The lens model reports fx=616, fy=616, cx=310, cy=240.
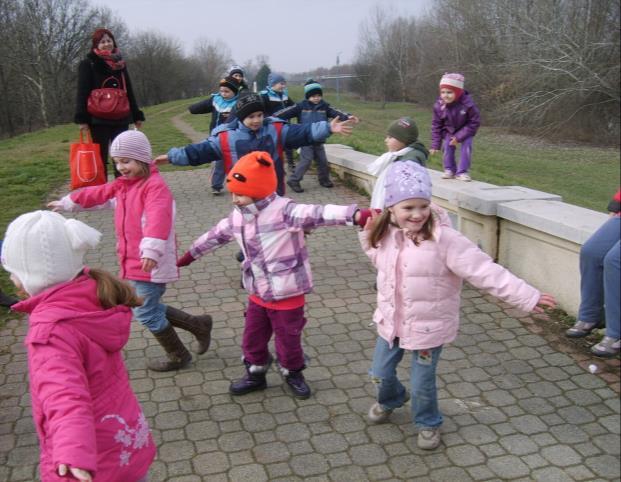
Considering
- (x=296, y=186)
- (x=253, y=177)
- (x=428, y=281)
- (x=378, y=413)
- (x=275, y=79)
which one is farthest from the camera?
(x=275, y=79)

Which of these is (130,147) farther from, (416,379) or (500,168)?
(500,168)

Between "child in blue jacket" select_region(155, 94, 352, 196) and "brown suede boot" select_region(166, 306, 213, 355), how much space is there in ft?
3.58

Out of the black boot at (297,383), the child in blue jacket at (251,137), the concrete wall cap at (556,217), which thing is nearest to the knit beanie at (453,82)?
the concrete wall cap at (556,217)

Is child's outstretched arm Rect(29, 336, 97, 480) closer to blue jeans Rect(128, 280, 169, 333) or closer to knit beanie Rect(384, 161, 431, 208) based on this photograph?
knit beanie Rect(384, 161, 431, 208)

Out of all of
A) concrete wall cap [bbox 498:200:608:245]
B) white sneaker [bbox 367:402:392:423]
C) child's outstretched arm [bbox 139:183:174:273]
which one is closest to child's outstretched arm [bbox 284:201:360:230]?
child's outstretched arm [bbox 139:183:174:273]

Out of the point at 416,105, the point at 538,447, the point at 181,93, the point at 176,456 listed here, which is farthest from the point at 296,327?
the point at 181,93

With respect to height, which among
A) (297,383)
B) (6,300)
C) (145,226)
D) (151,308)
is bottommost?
(297,383)

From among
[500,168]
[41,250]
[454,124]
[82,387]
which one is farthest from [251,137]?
[82,387]

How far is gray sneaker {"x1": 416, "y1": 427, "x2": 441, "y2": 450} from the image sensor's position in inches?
122

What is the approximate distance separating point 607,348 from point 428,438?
147 centimetres

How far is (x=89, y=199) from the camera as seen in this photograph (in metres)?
3.75

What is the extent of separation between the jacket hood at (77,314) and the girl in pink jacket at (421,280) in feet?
4.22

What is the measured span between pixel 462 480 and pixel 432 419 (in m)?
0.33

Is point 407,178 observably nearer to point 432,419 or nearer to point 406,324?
point 406,324
